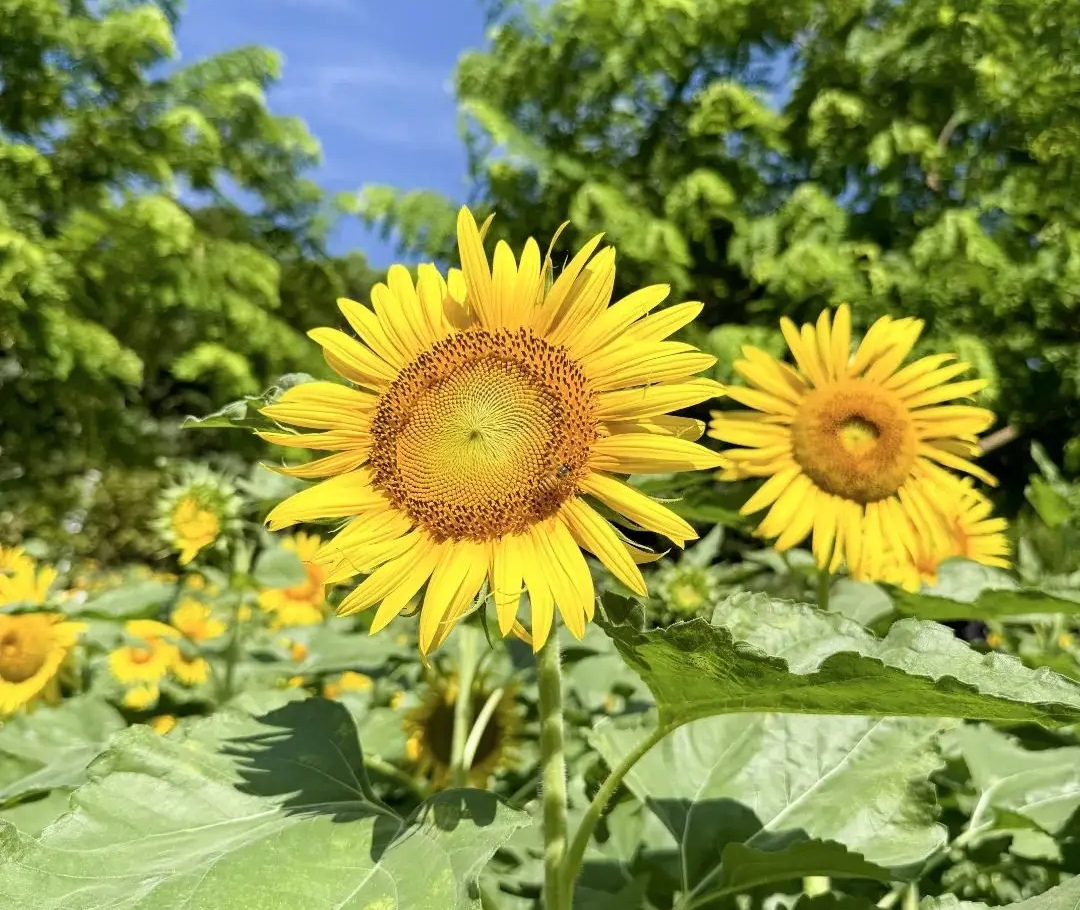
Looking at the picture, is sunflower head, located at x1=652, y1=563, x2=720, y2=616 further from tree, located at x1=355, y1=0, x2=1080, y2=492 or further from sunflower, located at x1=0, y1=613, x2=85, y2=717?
tree, located at x1=355, y1=0, x2=1080, y2=492

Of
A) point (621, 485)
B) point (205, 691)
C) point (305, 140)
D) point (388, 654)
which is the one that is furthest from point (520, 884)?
point (305, 140)

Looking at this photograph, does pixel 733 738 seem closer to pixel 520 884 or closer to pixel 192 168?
pixel 520 884

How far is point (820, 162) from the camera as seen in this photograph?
9.12 meters

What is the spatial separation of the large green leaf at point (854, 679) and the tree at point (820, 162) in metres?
6.87

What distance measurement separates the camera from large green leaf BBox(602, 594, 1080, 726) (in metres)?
0.59

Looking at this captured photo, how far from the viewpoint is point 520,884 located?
114 cm

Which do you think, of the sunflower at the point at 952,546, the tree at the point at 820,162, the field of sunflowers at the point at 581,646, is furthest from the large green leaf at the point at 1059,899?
the tree at the point at 820,162

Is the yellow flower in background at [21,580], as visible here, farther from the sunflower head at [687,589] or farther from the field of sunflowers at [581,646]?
the sunflower head at [687,589]

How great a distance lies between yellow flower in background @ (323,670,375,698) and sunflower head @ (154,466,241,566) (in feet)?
1.16

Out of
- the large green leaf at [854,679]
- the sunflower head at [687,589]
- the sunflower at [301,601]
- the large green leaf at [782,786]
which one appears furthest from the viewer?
the sunflower at [301,601]

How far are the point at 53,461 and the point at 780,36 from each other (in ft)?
28.2

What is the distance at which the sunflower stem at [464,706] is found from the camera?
1.18 meters

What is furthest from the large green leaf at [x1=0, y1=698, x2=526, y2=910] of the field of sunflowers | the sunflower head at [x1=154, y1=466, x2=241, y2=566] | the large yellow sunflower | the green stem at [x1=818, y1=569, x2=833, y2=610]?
the sunflower head at [x1=154, y1=466, x2=241, y2=566]

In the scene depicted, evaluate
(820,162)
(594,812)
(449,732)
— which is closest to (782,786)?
(594,812)
